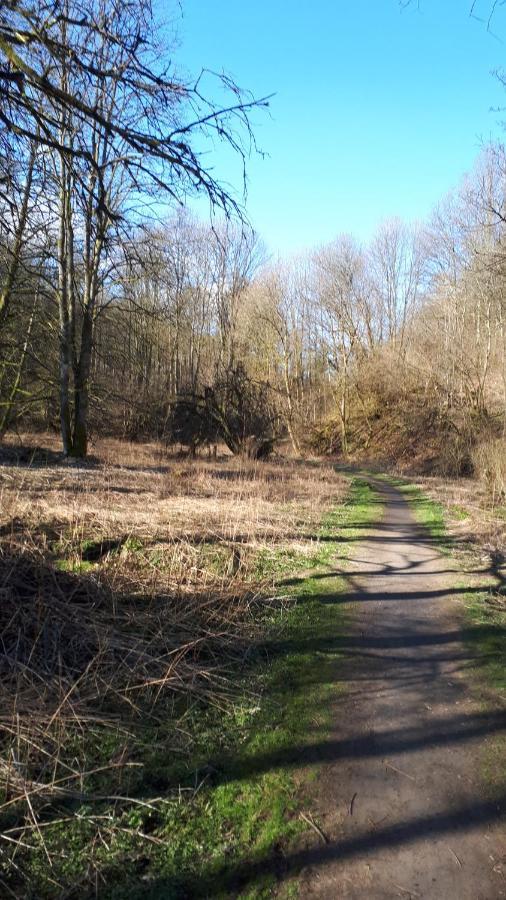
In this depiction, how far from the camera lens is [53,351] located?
19.7 metres

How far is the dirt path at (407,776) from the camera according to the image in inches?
111

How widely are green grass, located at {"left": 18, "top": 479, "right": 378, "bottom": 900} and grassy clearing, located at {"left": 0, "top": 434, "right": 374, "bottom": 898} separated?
0.03 ft

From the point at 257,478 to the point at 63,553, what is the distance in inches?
389

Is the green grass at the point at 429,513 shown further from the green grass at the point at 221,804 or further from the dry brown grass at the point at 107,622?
the green grass at the point at 221,804

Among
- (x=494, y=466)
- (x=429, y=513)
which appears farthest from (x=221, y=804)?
(x=494, y=466)

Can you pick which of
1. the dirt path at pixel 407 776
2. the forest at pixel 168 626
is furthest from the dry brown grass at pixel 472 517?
the dirt path at pixel 407 776

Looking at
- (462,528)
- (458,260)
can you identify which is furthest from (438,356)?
(462,528)

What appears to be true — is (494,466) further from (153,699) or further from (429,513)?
(153,699)

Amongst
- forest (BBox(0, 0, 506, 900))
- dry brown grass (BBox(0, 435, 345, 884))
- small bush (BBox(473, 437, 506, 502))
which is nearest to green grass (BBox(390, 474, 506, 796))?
forest (BBox(0, 0, 506, 900))

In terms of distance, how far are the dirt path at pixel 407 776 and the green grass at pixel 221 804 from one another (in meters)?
0.21

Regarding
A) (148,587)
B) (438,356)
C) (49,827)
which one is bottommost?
(49,827)

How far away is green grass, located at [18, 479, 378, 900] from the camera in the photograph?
9.41 feet

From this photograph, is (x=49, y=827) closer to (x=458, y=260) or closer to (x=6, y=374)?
(x=6, y=374)

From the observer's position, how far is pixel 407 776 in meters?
3.54
